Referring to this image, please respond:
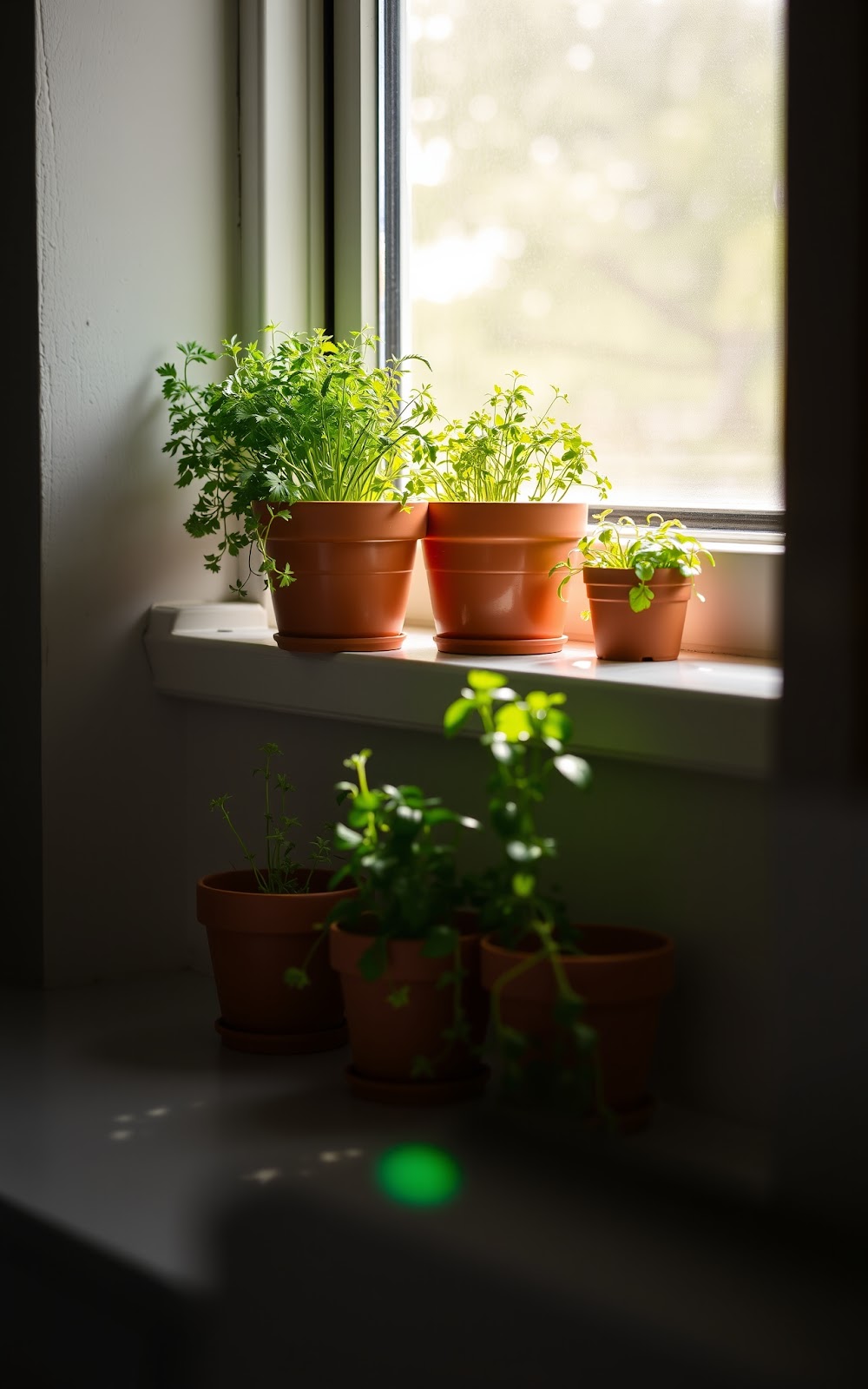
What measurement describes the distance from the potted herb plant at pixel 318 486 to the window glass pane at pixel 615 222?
19 centimetres

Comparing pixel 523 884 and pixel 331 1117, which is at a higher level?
pixel 523 884

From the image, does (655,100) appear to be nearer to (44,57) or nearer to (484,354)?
(484,354)

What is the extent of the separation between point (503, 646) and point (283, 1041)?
517 mm

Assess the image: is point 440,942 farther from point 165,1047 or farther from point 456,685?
point 165,1047

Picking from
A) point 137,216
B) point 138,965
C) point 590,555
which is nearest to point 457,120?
point 137,216

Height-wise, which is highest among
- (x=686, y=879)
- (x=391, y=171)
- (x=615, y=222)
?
(x=391, y=171)

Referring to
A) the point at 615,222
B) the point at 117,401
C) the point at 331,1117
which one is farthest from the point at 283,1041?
the point at 615,222

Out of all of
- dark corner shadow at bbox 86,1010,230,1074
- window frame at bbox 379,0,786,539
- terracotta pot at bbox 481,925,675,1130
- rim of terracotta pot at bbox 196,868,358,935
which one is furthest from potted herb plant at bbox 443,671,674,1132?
window frame at bbox 379,0,786,539

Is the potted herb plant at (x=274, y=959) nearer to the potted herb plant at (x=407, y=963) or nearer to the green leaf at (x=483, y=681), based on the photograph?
the potted herb plant at (x=407, y=963)

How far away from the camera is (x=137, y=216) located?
193cm

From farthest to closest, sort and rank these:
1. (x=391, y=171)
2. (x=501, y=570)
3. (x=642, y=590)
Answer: (x=391, y=171)
(x=501, y=570)
(x=642, y=590)

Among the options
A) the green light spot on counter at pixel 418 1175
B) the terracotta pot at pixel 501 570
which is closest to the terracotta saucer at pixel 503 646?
the terracotta pot at pixel 501 570

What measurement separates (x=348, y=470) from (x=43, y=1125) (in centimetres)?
83

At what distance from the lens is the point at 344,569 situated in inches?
69.2
